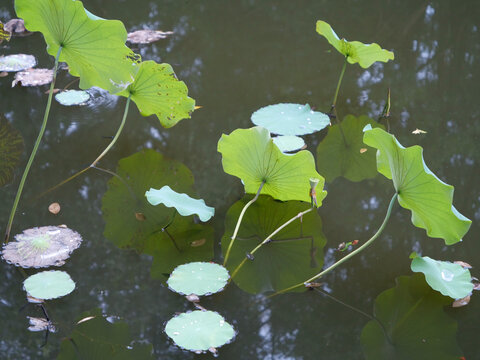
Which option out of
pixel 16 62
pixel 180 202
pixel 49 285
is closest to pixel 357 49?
pixel 180 202

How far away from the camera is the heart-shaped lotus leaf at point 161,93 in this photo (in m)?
2.17

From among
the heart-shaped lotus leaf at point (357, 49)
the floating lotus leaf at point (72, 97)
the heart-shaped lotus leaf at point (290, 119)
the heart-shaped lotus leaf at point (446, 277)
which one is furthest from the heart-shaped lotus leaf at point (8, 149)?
the heart-shaped lotus leaf at point (446, 277)

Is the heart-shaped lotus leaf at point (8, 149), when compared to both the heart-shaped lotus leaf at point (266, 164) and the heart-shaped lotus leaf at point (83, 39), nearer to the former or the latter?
the heart-shaped lotus leaf at point (83, 39)

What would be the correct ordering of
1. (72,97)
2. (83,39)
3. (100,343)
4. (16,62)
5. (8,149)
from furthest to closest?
1. (16,62)
2. (72,97)
3. (8,149)
4. (83,39)
5. (100,343)

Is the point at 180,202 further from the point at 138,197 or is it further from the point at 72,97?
the point at 72,97

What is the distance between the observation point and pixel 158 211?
211 centimetres

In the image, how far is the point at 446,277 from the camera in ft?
5.68

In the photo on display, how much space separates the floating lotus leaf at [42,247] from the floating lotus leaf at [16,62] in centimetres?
146

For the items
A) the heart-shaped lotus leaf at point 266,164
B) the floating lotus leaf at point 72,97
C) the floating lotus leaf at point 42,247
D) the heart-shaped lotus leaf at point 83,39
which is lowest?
the floating lotus leaf at point 72,97

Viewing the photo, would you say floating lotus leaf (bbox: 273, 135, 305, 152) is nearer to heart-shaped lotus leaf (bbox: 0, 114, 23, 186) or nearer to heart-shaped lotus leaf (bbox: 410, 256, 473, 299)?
heart-shaped lotus leaf (bbox: 410, 256, 473, 299)

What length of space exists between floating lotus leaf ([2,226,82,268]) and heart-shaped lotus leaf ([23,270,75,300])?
62 mm

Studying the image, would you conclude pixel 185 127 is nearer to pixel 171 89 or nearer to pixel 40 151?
pixel 171 89

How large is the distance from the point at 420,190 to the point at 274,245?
0.55 metres

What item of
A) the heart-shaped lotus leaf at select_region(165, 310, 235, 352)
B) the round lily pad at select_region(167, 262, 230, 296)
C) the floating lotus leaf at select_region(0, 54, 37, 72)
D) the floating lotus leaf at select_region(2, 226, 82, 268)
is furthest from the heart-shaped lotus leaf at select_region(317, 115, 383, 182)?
the floating lotus leaf at select_region(0, 54, 37, 72)
